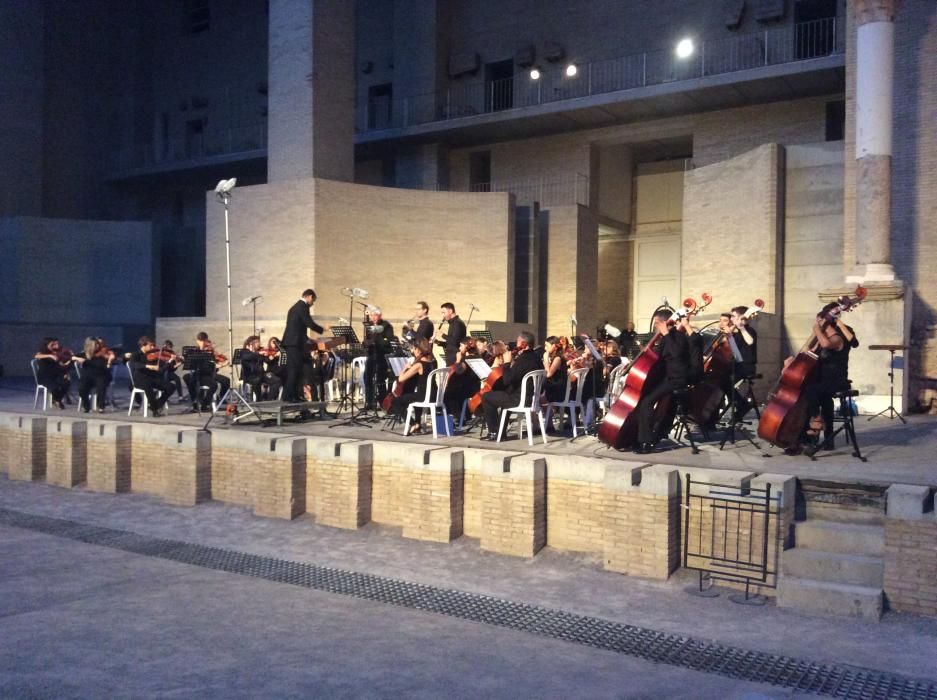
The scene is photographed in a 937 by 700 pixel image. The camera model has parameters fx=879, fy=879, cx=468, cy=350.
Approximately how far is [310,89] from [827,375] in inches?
645

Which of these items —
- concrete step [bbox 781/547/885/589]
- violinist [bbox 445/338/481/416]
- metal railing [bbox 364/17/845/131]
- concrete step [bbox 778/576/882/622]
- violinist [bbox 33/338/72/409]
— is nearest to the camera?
concrete step [bbox 778/576/882/622]

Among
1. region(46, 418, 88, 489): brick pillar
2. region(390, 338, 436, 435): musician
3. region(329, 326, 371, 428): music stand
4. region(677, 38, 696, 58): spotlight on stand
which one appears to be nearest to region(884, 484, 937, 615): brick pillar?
region(390, 338, 436, 435): musician

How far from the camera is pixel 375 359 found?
12789mm

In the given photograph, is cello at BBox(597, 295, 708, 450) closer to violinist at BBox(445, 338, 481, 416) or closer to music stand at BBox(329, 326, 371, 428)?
violinist at BBox(445, 338, 481, 416)

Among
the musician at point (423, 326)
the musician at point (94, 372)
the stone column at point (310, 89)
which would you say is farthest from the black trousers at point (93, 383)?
the stone column at point (310, 89)

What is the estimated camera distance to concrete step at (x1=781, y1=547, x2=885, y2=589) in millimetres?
6316

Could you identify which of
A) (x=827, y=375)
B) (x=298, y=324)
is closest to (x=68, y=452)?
(x=298, y=324)

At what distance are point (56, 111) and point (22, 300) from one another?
30.7 feet

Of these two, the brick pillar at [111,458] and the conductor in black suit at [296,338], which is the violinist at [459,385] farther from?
the brick pillar at [111,458]

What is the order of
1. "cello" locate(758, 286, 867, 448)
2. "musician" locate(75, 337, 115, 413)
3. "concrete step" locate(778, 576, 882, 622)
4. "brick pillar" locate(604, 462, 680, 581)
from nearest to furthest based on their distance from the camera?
"concrete step" locate(778, 576, 882, 622)
"brick pillar" locate(604, 462, 680, 581)
"cello" locate(758, 286, 867, 448)
"musician" locate(75, 337, 115, 413)

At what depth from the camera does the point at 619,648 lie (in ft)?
18.8

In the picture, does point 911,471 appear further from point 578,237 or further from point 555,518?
point 578,237

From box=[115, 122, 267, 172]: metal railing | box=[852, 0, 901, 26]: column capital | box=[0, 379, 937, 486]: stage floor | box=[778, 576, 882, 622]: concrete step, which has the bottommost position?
box=[778, 576, 882, 622]: concrete step

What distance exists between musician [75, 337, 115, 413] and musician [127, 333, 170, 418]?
80cm
